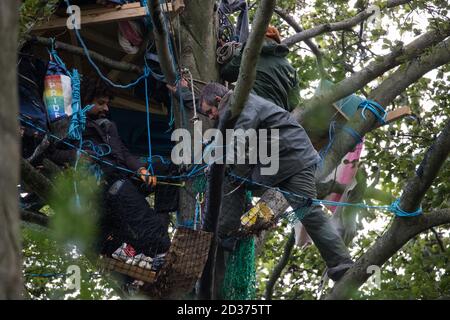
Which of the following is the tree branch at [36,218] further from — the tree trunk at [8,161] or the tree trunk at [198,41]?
the tree trunk at [8,161]

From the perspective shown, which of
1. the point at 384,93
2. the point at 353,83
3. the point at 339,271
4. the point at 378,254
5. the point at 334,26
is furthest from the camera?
the point at 334,26

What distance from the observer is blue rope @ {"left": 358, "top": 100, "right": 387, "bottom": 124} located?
7719 millimetres

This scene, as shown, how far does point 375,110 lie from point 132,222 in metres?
2.35

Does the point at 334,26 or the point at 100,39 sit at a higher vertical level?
the point at 334,26

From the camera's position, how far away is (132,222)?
21.3ft

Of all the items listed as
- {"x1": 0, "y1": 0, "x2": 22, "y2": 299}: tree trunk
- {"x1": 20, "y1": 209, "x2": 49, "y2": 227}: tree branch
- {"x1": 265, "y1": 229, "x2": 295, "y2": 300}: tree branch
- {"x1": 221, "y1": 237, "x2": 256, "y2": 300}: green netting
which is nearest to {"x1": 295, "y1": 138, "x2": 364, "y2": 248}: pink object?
{"x1": 265, "y1": 229, "x2": 295, "y2": 300}: tree branch

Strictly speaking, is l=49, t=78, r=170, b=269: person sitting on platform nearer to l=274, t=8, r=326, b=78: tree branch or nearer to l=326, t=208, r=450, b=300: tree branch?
l=326, t=208, r=450, b=300: tree branch

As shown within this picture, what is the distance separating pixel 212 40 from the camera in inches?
295

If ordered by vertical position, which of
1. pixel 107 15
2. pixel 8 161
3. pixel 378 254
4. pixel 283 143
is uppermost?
pixel 107 15

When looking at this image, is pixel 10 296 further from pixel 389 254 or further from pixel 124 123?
pixel 124 123

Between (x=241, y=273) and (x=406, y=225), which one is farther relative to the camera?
(x=241, y=273)

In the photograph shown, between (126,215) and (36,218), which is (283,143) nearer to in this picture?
(126,215)

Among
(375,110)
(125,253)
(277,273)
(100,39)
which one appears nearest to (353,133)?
(375,110)

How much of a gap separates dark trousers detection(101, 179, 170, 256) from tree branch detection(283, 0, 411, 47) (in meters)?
1.97
